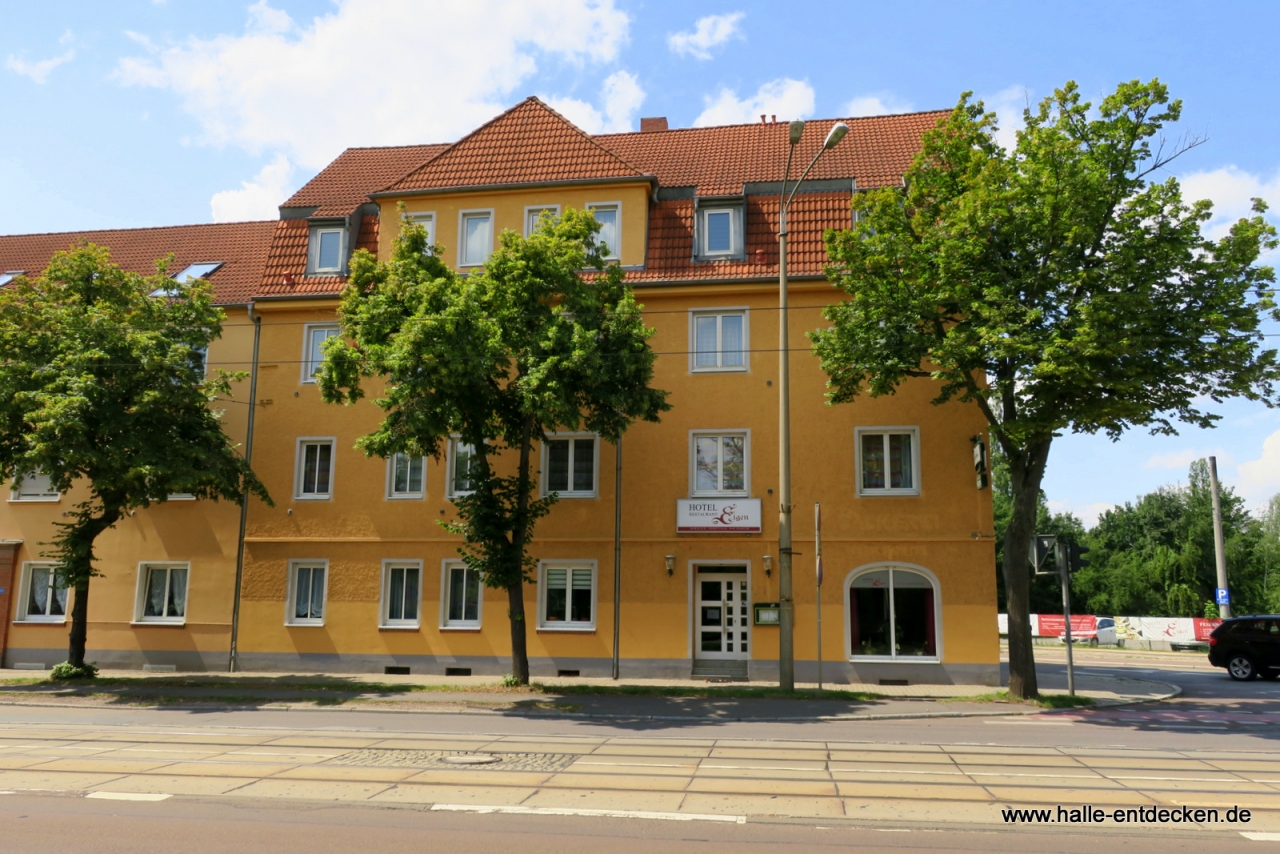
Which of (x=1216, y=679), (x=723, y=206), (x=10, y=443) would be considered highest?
(x=723, y=206)

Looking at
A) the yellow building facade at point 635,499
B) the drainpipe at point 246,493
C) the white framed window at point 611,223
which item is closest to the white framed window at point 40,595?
the yellow building facade at point 635,499

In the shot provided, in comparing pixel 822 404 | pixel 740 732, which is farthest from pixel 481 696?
pixel 822 404

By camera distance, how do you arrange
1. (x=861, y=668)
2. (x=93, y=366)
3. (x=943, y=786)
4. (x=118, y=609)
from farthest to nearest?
(x=118, y=609) → (x=861, y=668) → (x=93, y=366) → (x=943, y=786)

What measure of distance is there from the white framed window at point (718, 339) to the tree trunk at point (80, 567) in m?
14.1

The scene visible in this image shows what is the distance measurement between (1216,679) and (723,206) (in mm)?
17849

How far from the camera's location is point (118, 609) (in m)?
22.8

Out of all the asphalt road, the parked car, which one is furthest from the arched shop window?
the parked car

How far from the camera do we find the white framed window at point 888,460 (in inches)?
797

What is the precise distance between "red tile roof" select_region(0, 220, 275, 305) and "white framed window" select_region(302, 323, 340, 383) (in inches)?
119

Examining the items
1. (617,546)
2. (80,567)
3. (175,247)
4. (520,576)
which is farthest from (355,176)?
(520,576)

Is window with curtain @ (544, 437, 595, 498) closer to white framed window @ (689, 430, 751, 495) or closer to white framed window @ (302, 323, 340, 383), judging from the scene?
white framed window @ (689, 430, 751, 495)

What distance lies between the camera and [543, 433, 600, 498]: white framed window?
2152cm

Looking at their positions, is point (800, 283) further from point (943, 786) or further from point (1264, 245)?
point (943, 786)

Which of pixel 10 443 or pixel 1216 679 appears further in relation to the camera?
pixel 1216 679
